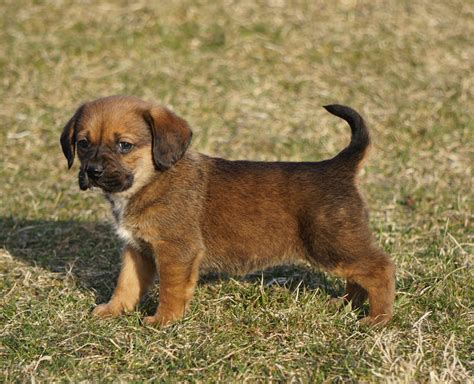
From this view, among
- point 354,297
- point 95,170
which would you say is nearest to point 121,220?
point 95,170

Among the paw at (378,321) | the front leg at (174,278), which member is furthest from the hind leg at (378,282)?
the front leg at (174,278)

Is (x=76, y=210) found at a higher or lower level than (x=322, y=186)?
lower

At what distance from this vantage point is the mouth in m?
4.78

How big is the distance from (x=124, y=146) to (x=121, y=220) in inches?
20.7

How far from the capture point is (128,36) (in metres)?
10.8

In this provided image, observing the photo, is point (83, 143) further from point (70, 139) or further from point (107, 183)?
point (107, 183)

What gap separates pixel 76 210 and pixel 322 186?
3097mm

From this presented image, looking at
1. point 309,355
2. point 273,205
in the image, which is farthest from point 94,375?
point 273,205

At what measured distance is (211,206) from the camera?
5129 mm

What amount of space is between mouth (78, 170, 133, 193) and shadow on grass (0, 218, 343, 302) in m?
1.08

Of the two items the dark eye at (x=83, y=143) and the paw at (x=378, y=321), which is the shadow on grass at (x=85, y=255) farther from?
the dark eye at (x=83, y=143)

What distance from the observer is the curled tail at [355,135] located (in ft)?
16.6

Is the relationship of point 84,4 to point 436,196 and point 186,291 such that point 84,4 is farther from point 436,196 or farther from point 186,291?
point 186,291

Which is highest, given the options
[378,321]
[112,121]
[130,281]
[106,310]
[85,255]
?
[112,121]
